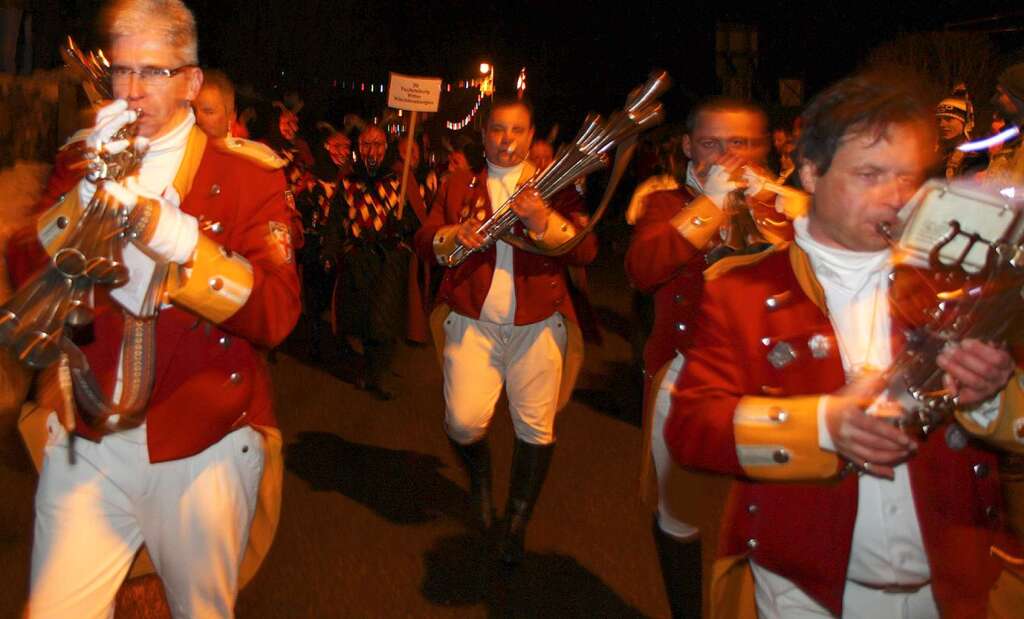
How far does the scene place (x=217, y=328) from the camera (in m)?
2.71

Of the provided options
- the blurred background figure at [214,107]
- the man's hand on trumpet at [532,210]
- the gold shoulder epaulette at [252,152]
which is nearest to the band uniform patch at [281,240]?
the gold shoulder epaulette at [252,152]

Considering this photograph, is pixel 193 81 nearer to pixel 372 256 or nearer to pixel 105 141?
pixel 105 141

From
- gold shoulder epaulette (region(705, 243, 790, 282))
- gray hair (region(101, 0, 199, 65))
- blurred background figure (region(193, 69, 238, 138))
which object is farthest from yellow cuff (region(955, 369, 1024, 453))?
blurred background figure (region(193, 69, 238, 138))

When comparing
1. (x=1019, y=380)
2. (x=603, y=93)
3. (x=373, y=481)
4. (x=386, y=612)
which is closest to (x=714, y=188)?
(x=1019, y=380)

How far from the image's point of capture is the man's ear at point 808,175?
2.35m

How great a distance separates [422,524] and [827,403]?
3.49 metres

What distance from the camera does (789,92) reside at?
22.0 m

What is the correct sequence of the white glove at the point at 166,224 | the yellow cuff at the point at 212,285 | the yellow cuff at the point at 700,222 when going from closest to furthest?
the white glove at the point at 166,224 < the yellow cuff at the point at 212,285 < the yellow cuff at the point at 700,222

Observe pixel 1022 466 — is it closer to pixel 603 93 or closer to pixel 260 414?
pixel 260 414

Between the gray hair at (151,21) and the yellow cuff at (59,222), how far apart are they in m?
0.48

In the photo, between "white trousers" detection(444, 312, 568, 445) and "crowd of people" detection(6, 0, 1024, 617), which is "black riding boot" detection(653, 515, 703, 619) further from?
"white trousers" detection(444, 312, 568, 445)

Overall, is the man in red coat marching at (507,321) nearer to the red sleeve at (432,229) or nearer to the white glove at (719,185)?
the red sleeve at (432,229)

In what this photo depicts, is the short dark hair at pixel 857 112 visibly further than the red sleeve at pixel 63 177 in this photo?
No

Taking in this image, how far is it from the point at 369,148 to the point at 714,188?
478cm
